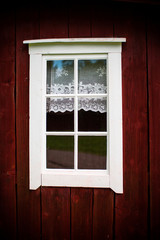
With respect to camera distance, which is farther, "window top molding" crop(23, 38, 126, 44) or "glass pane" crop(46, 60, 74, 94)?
"glass pane" crop(46, 60, 74, 94)

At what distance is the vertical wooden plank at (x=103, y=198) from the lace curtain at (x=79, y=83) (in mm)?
344

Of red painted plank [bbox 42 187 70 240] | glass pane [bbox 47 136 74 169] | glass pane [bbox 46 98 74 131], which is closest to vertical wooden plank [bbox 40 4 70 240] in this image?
red painted plank [bbox 42 187 70 240]

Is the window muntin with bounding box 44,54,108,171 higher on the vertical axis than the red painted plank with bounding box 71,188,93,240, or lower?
higher

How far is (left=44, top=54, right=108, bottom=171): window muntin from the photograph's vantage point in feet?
4.55

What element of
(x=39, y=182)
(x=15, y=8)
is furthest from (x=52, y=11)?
(x=39, y=182)

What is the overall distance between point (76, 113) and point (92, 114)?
0.60 feet

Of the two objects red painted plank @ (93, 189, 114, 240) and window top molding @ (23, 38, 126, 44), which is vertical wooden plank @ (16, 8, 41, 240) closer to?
window top molding @ (23, 38, 126, 44)

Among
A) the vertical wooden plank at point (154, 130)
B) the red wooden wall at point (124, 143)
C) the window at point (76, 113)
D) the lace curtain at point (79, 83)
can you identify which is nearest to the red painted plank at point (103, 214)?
the red wooden wall at point (124, 143)

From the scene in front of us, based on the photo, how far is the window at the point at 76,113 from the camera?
132 centimetres

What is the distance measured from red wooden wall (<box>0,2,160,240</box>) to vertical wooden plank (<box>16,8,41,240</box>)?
1 centimetres

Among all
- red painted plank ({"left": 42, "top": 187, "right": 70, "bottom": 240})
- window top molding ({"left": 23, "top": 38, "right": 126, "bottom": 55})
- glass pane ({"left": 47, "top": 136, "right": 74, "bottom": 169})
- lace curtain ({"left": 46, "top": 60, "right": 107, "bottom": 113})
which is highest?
window top molding ({"left": 23, "top": 38, "right": 126, "bottom": 55})

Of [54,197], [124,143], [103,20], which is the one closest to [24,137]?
[54,197]

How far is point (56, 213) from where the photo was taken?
138cm

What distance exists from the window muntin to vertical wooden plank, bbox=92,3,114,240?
0.26 metres
